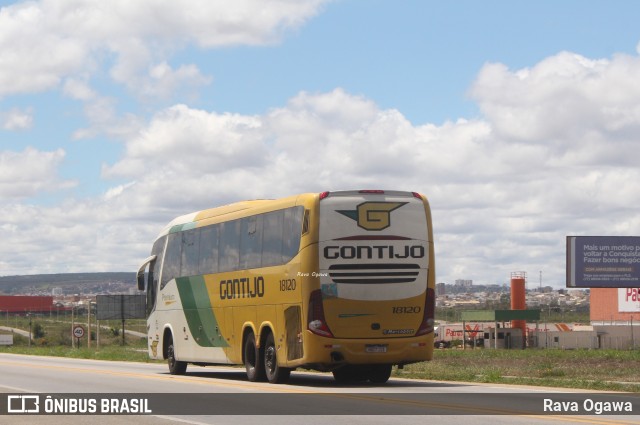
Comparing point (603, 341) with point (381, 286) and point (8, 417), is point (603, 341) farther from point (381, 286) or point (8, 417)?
point (8, 417)

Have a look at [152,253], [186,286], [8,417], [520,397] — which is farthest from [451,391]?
[152,253]

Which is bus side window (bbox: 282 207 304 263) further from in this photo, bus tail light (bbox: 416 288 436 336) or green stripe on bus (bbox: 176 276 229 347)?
green stripe on bus (bbox: 176 276 229 347)

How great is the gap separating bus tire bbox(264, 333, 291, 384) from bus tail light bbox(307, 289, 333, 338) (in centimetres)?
156

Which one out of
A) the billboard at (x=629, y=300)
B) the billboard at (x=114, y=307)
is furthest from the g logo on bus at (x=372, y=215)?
the billboard at (x=629, y=300)

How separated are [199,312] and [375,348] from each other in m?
7.19

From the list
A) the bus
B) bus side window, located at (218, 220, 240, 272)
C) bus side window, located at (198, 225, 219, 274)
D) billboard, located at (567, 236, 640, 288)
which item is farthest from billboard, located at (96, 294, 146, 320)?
the bus

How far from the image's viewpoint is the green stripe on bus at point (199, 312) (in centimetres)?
2905

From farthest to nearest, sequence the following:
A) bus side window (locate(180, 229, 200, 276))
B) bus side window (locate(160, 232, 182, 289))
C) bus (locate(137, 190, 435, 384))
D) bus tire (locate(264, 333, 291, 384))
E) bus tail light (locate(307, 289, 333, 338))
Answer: bus side window (locate(160, 232, 182, 289)) → bus side window (locate(180, 229, 200, 276)) → bus tire (locate(264, 333, 291, 384)) → bus (locate(137, 190, 435, 384)) → bus tail light (locate(307, 289, 333, 338))

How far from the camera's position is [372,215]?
2447cm

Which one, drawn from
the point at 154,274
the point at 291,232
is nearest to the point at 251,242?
the point at 291,232

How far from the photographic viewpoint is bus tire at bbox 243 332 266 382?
2606cm

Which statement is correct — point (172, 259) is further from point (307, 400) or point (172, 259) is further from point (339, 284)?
point (307, 400)

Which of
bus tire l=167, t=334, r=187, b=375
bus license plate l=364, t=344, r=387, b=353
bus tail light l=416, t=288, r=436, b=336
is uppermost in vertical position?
bus tail light l=416, t=288, r=436, b=336

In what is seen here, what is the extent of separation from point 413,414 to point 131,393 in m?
7.84
